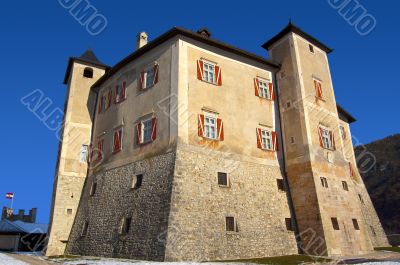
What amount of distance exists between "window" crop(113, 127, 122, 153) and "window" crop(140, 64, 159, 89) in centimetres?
351

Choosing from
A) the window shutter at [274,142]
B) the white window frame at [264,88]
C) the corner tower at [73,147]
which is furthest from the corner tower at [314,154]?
the corner tower at [73,147]

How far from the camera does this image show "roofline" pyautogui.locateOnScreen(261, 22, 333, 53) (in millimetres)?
24375

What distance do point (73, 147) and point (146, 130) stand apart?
25.7 ft

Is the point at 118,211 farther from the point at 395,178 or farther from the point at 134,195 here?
the point at 395,178

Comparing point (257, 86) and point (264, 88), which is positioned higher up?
point (264, 88)

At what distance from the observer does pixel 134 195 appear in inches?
762

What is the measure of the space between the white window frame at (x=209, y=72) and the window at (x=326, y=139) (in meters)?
7.98

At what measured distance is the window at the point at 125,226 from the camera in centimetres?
1853

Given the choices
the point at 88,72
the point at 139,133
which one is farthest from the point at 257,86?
the point at 88,72

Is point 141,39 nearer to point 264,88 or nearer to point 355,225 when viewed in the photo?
point 264,88

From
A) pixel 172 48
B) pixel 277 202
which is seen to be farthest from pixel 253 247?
pixel 172 48

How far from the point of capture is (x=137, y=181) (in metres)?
20.0

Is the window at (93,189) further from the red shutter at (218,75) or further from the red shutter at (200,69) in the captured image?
the red shutter at (218,75)

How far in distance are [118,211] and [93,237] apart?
258cm
